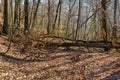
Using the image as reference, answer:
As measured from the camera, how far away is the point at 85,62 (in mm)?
13555

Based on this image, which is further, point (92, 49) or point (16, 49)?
point (92, 49)

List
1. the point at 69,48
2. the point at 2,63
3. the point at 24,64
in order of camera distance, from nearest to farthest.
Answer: the point at 2,63, the point at 24,64, the point at 69,48

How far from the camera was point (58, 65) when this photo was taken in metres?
12.9

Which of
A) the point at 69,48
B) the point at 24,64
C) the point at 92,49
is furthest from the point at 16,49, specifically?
the point at 92,49

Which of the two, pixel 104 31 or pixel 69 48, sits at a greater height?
pixel 104 31

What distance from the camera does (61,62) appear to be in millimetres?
13477

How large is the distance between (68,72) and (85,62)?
1999 mm

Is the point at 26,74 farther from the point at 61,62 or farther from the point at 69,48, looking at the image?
the point at 69,48

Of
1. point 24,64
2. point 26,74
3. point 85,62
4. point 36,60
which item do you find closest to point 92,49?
point 85,62

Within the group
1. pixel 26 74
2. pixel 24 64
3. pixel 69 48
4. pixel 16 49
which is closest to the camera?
pixel 26 74

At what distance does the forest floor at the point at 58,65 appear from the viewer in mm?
11000

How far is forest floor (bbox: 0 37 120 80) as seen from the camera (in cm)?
1100

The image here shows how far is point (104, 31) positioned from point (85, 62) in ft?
15.0

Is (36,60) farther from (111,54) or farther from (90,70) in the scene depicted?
(111,54)
